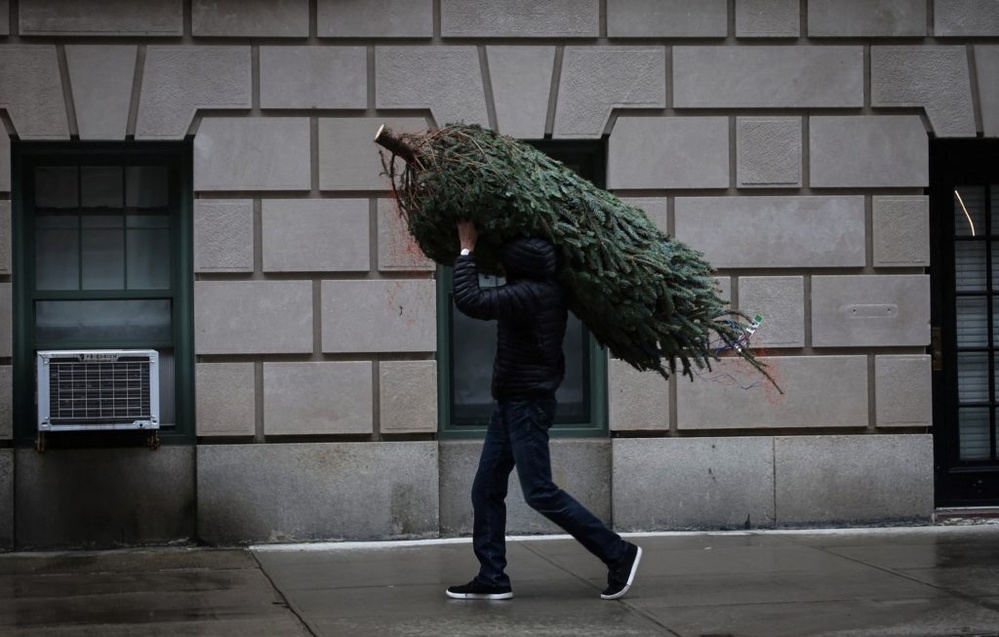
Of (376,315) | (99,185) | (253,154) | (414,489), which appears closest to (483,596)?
(414,489)

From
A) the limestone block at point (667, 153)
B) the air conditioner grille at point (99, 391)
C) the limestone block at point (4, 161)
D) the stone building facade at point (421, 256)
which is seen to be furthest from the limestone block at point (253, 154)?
the limestone block at point (667, 153)

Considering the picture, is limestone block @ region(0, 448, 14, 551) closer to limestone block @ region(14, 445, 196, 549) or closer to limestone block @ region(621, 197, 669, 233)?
limestone block @ region(14, 445, 196, 549)

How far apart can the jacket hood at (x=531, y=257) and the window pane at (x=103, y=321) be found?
3.56m

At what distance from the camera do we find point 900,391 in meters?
9.77

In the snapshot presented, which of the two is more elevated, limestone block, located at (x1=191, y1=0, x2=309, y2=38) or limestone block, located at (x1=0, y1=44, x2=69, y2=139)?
limestone block, located at (x1=191, y1=0, x2=309, y2=38)

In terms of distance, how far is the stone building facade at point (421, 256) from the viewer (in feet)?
30.3

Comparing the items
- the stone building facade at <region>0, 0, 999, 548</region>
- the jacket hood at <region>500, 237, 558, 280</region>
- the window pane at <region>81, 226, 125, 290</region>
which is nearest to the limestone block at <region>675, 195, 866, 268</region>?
the stone building facade at <region>0, 0, 999, 548</region>

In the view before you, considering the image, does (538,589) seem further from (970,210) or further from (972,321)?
(970,210)

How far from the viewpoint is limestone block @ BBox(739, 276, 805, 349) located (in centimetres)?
965

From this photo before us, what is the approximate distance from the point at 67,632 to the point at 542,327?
2.69 m

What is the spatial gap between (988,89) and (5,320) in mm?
6897

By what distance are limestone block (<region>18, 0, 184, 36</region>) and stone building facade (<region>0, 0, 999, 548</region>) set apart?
2cm

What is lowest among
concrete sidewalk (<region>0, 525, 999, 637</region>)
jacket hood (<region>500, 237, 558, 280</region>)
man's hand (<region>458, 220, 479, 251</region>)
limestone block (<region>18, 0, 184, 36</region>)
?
concrete sidewalk (<region>0, 525, 999, 637</region>)

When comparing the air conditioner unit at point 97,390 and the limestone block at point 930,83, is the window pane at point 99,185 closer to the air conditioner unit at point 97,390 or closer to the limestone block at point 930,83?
the air conditioner unit at point 97,390
